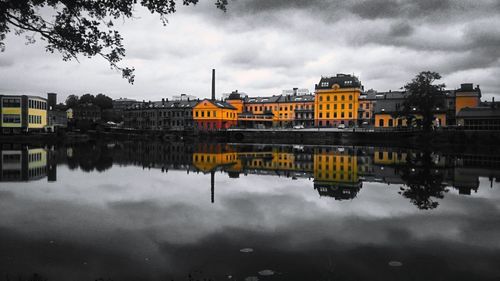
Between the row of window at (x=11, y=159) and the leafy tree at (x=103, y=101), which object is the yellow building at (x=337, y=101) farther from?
the leafy tree at (x=103, y=101)

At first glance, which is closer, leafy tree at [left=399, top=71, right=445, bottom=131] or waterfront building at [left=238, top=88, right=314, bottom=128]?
leafy tree at [left=399, top=71, right=445, bottom=131]

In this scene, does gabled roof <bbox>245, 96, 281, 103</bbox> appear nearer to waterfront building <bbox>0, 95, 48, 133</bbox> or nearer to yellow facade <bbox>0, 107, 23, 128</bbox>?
waterfront building <bbox>0, 95, 48, 133</bbox>

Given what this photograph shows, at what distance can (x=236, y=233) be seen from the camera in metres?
10.1

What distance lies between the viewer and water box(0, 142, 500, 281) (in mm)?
7504

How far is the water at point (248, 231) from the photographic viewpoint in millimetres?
7504

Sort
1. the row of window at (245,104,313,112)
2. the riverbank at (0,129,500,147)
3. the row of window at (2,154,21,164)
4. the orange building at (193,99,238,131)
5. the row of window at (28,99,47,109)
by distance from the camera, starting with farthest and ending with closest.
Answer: the row of window at (245,104,313,112)
the orange building at (193,99,238,131)
the row of window at (28,99,47,109)
the riverbank at (0,129,500,147)
the row of window at (2,154,21,164)

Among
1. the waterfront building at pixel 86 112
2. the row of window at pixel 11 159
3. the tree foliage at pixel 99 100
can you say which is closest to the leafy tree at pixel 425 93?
the row of window at pixel 11 159

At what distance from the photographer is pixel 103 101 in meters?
161

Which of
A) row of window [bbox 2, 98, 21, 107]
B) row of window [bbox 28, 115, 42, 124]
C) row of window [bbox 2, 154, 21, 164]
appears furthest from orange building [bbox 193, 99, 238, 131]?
row of window [bbox 2, 154, 21, 164]

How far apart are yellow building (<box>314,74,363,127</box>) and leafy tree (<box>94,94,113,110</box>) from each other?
10682 centimetres

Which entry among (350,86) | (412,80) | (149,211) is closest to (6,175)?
(149,211)

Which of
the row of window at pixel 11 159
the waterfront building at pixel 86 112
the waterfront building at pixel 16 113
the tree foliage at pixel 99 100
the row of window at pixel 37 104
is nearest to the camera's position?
the row of window at pixel 11 159

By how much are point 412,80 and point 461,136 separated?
13.8 m

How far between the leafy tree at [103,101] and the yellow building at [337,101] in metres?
107
